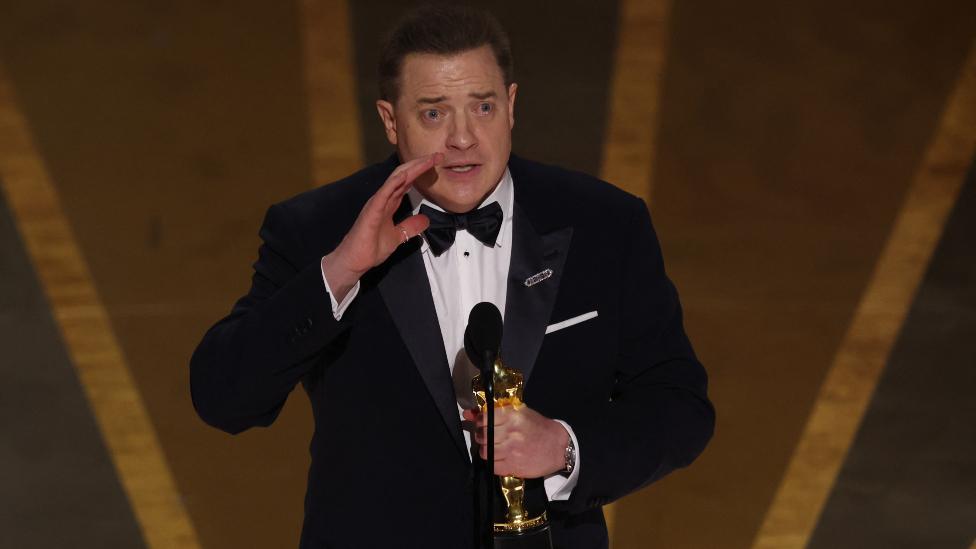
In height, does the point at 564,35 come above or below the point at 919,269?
above

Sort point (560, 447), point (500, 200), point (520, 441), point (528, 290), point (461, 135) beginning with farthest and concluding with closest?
point (500, 200) < point (528, 290) < point (461, 135) < point (560, 447) < point (520, 441)

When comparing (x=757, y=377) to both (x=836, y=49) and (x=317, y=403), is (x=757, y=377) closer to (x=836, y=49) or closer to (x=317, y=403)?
(x=836, y=49)

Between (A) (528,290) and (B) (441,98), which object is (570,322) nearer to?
(A) (528,290)

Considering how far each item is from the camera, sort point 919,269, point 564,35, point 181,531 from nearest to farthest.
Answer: point 181,531 → point 919,269 → point 564,35

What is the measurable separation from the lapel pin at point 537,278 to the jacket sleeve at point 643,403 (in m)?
0.15

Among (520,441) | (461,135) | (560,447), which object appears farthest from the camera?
(461,135)

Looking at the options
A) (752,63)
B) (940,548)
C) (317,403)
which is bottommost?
(940,548)

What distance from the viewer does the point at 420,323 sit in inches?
108

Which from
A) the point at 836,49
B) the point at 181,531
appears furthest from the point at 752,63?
the point at 181,531

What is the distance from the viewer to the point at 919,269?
5.95 metres

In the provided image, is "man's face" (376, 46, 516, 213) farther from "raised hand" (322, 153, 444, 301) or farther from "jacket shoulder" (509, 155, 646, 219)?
"jacket shoulder" (509, 155, 646, 219)

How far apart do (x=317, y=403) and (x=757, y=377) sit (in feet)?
9.56

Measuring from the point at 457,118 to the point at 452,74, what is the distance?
0.26 feet

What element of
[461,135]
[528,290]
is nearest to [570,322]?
[528,290]
